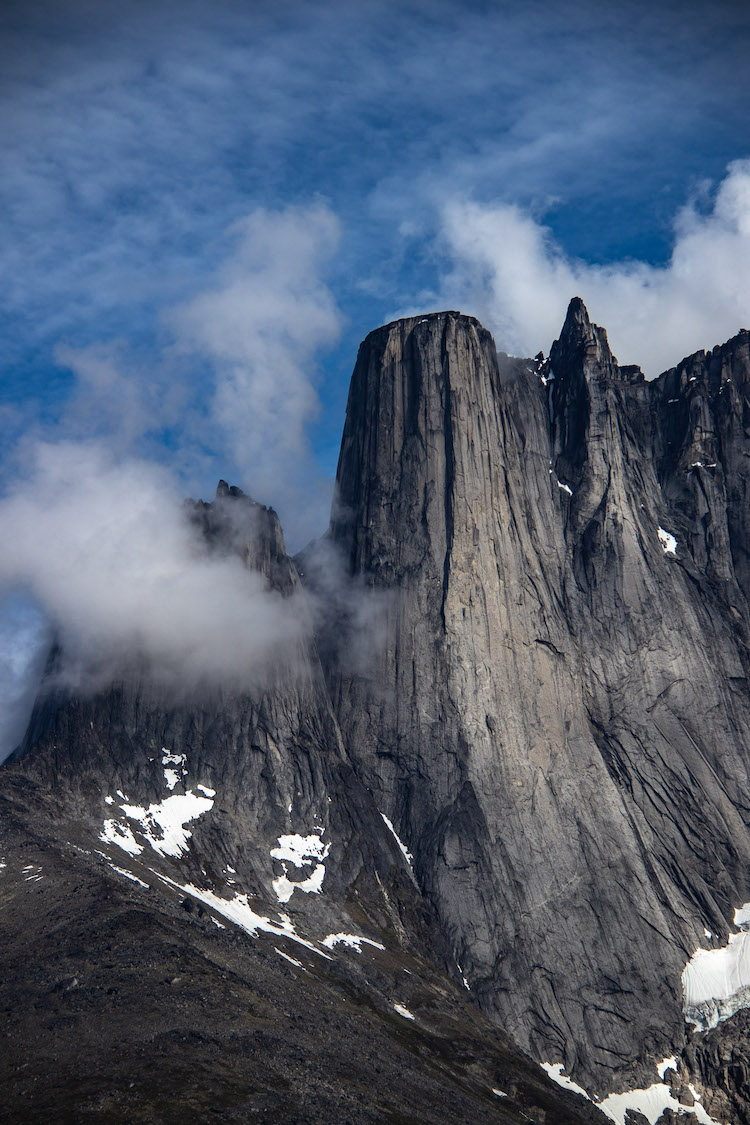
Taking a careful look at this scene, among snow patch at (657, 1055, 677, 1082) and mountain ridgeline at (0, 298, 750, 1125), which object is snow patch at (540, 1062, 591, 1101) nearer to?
mountain ridgeline at (0, 298, 750, 1125)

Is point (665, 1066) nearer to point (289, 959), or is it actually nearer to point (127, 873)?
point (289, 959)

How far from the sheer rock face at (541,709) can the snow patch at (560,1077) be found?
1.26 m

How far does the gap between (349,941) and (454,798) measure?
105ft

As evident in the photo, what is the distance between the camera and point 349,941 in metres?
142

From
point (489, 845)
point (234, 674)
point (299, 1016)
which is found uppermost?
point (234, 674)

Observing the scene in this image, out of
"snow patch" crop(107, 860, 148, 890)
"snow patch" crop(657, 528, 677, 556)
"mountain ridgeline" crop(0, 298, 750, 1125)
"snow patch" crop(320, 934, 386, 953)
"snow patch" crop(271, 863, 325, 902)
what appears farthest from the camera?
"snow patch" crop(657, 528, 677, 556)

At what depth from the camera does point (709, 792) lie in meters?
173

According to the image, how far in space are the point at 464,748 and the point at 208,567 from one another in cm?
4848

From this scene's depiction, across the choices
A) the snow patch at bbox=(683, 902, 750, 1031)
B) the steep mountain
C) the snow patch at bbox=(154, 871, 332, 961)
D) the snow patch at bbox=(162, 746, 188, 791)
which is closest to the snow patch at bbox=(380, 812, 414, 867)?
the steep mountain

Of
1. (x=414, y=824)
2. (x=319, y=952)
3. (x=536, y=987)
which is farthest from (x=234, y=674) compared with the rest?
(x=536, y=987)

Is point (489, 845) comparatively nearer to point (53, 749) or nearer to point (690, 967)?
point (690, 967)

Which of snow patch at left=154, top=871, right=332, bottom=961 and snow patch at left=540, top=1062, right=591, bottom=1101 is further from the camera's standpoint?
snow patch at left=540, top=1062, right=591, bottom=1101

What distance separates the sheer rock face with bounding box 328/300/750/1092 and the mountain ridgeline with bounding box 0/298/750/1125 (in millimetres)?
395

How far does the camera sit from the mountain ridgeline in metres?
124
